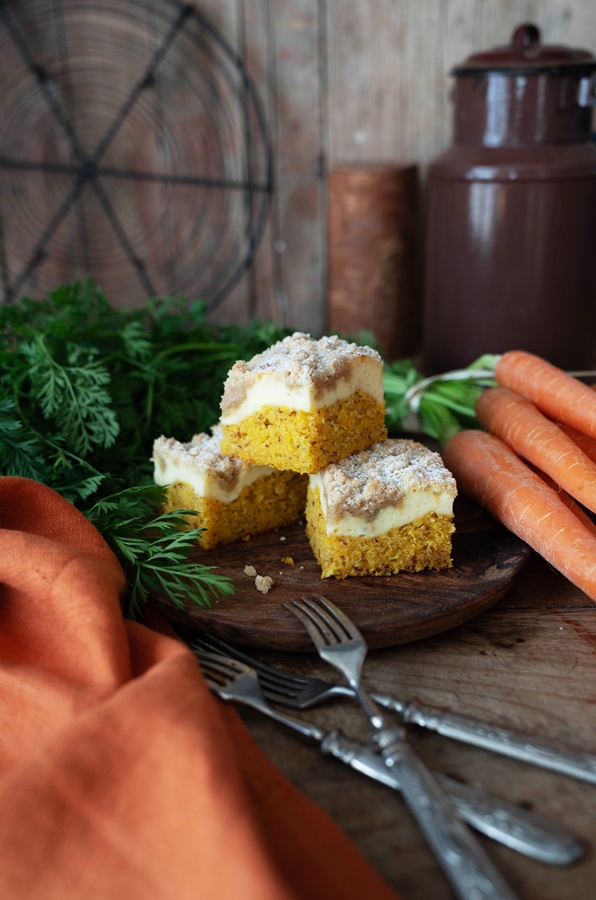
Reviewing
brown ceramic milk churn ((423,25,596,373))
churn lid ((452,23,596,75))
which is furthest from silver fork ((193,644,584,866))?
churn lid ((452,23,596,75))

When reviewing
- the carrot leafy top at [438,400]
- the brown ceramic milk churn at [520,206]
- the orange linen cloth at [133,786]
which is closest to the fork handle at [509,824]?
the orange linen cloth at [133,786]

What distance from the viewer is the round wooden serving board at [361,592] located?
114cm

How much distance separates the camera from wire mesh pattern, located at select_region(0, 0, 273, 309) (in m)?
2.38

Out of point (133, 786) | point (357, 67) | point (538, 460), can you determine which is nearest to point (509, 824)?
point (133, 786)

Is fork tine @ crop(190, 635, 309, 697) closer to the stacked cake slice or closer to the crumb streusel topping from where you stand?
the stacked cake slice

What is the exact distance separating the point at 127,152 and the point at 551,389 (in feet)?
5.20

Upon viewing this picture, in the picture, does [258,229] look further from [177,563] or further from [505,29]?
[177,563]

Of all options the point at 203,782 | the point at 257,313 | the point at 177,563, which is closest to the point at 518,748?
the point at 203,782

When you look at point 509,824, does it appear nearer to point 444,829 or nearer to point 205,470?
point 444,829

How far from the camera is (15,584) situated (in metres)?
1.10

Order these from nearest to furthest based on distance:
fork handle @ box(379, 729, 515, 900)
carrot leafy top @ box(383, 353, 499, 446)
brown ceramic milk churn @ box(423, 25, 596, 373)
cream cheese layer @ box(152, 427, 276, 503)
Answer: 1. fork handle @ box(379, 729, 515, 900)
2. cream cheese layer @ box(152, 427, 276, 503)
3. carrot leafy top @ box(383, 353, 499, 446)
4. brown ceramic milk churn @ box(423, 25, 596, 373)

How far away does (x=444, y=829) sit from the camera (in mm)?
774

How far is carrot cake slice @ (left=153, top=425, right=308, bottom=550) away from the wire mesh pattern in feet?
4.28

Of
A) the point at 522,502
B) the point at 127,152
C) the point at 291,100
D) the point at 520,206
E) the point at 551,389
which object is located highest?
the point at 291,100
